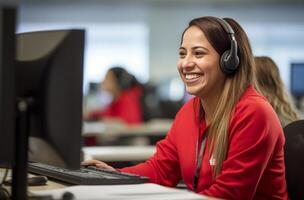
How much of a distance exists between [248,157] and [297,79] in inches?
177

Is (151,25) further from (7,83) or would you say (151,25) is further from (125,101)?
(7,83)

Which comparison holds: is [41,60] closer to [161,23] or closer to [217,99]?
[217,99]

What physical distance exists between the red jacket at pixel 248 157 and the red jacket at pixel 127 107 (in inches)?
179

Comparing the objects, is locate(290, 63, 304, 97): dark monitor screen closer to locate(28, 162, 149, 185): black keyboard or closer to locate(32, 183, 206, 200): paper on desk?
locate(28, 162, 149, 185): black keyboard

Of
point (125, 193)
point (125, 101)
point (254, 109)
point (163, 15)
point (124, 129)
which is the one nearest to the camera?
point (125, 193)

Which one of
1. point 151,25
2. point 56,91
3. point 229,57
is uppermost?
point 151,25

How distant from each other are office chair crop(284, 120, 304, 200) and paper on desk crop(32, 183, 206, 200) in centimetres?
52

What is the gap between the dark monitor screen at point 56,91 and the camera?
1430 mm

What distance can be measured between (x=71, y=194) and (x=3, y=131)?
0.26 meters

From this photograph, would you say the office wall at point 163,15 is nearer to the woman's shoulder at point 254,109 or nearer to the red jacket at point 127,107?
the red jacket at point 127,107

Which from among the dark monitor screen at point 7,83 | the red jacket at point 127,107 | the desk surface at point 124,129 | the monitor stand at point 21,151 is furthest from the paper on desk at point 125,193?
the red jacket at point 127,107

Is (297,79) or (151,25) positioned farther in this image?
(151,25)

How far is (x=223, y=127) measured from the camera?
1.90 metres

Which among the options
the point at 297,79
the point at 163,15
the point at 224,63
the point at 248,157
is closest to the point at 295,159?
the point at 248,157
